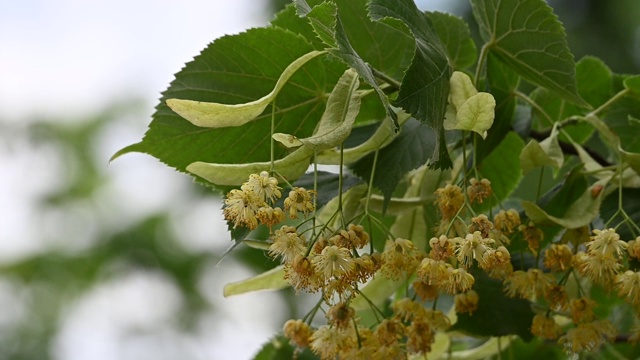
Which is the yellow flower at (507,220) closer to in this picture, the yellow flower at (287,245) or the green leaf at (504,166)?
the yellow flower at (287,245)

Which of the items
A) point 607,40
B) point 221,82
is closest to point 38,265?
point 607,40

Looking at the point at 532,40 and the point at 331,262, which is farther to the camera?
the point at 532,40

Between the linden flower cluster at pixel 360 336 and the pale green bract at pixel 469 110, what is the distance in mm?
212

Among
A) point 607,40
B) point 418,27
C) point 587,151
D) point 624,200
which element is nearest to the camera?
point 418,27

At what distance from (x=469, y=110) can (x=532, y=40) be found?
0.25m

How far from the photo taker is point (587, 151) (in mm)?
1223

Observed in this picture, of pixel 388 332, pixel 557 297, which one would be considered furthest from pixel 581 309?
pixel 388 332

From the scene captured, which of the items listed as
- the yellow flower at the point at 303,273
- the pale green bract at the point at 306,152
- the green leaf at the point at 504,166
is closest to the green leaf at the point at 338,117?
the pale green bract at the point at 306,152

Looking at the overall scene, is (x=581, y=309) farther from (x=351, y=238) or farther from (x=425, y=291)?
(x=351, y=238)

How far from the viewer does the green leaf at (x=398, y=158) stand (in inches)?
40.5

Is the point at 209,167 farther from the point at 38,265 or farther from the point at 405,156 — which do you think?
the point at 38,265

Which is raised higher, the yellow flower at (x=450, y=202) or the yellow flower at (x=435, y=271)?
the yellow flower at (x=450, y=202)

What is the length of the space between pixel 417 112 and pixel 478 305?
37 centimetres

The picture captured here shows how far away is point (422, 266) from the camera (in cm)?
88
